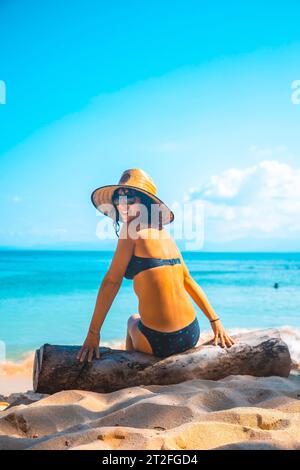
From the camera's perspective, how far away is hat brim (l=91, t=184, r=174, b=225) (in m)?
3.55

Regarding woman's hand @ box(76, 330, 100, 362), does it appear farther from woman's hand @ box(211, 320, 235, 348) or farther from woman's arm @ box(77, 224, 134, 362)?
woman's hand @ box(211, 320, 235, 348)

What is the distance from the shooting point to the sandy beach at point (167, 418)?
7.18 feet

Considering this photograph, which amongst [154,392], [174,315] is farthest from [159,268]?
[154,392]

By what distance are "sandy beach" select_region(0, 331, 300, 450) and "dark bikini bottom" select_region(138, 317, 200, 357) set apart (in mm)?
262

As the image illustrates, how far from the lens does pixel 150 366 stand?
11.1 feet

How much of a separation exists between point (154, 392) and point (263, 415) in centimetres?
94

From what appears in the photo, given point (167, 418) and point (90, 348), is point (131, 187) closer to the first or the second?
point (90, 348)

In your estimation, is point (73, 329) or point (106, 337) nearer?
point (106, 337)

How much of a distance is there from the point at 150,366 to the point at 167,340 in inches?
9.0

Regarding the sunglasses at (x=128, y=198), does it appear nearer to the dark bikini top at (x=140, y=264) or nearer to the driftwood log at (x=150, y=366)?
the dark bikini top at (x=140, y=264)

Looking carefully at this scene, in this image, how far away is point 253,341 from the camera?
3.63m

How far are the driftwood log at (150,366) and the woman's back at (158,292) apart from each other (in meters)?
0.27

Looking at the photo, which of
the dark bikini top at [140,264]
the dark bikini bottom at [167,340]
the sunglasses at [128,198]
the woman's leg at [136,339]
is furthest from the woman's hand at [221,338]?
the sunglasses at [128,198]
